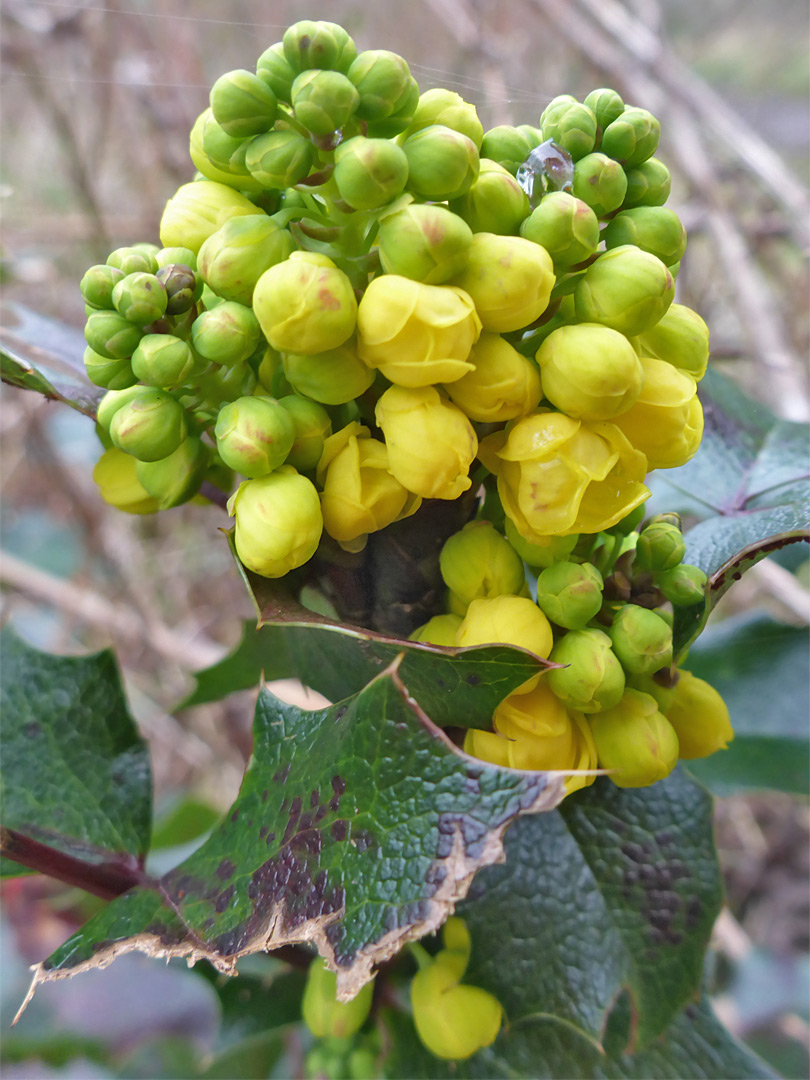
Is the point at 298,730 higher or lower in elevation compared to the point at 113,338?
lower

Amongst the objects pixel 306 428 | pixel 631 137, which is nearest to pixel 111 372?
pixel 306 428

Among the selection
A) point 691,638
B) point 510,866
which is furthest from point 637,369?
point 510,866

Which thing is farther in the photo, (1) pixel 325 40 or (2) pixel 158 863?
(2) pixel 158 863

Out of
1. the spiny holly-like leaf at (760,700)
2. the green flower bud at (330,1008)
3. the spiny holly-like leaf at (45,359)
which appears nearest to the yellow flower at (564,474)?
the spiny holly-like leaf at (45,359)

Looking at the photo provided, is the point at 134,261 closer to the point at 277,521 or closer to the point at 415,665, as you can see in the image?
the point at 277,521

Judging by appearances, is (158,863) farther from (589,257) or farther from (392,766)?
(589,257)

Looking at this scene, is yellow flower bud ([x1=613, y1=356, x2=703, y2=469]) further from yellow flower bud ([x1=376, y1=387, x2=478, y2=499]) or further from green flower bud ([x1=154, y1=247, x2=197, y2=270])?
green flower bud ([x1=154, y1=247, x2=197, y2=270])
